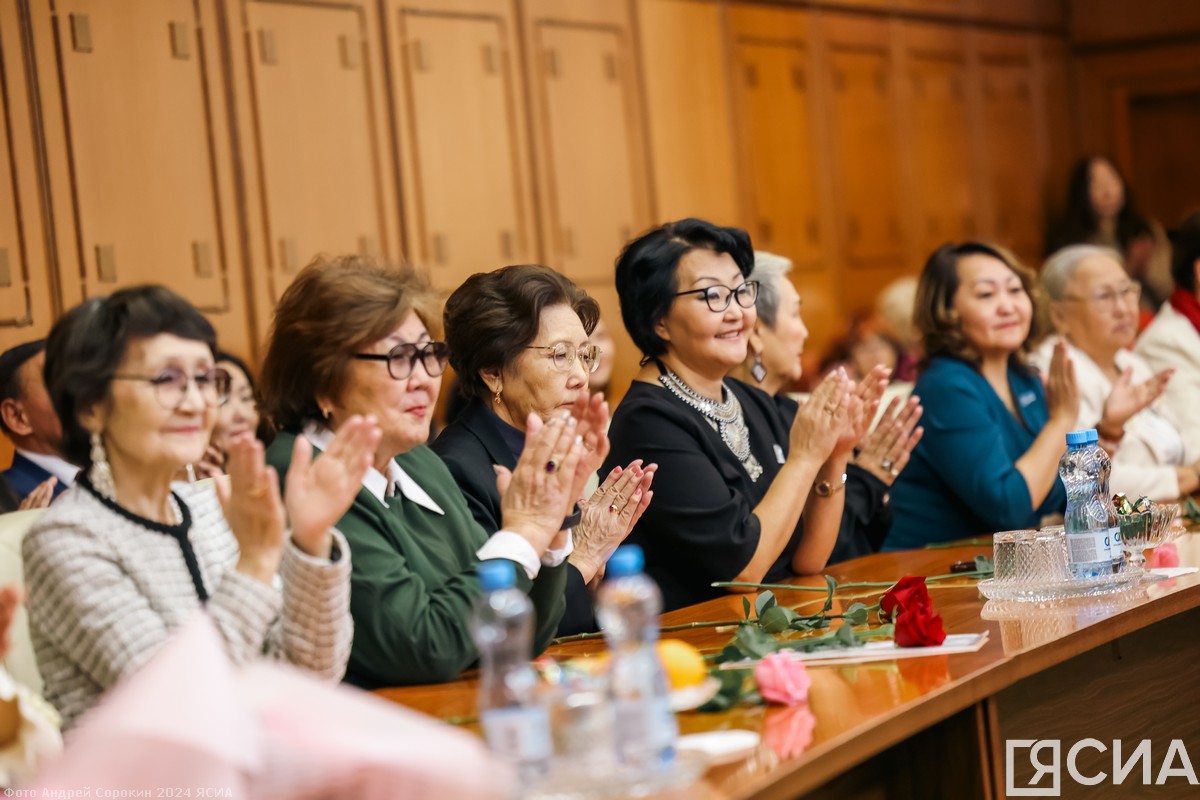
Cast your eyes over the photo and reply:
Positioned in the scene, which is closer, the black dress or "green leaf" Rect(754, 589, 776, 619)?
"green leaf" Rect(754, 589, 776, 619)

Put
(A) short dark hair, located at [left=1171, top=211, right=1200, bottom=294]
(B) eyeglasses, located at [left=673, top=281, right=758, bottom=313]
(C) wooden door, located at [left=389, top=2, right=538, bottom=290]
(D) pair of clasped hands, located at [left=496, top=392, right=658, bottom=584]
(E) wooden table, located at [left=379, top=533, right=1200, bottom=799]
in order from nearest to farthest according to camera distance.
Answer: (E) wooden table, located at [left=379, top=533, right=1200, bottom=799], (D) pair of clasped hands, located at [left=496, top=392, right=658, bottom=584], (B) eyeglasses, located at [left=673, top=281, right=758, bottom=313], (A) short dark hair, located at [left=1171, top=211, right=1200, bottom=294], (C) wooden door, located at [left=389, top=2, right=538, bottom=290]

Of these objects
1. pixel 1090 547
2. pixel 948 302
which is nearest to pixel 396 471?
pixel 1090 547

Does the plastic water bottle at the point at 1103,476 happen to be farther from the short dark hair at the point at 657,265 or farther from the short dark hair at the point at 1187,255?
the short dark hair at the point at 1187,255

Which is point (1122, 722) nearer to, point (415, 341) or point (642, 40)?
point (415, 341)

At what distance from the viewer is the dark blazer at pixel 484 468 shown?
2795 mm

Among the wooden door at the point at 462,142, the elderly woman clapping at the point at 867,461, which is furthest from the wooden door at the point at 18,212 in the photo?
the elderly woman clapping at the point at 867,461

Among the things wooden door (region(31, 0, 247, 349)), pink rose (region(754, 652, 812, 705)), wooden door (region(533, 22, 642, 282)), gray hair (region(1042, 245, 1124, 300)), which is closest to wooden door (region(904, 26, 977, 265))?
wooden door (region(533, 22, 642, 282))

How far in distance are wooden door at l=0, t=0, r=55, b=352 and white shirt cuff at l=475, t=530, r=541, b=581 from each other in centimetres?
285

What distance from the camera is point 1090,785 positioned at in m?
2.50

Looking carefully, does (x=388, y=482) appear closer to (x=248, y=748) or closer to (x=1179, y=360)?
(x=248, y=748)

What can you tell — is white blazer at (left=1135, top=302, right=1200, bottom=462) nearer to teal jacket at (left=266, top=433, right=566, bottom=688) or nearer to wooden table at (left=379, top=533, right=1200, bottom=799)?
wooden table at (left=379, top=533, right=1200, bottom=799)

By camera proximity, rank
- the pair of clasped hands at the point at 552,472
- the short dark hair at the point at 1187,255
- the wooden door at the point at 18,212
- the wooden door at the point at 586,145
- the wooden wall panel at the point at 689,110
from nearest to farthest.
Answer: the pair of clasped hands at the point at 552,472
the wooden door at the point at 18,212
the short dark hair at the point at 1187,255
the wooden door at the point at 586,145
the wooden wall panel at the point at 689,110

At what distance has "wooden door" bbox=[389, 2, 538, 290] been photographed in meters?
5.88

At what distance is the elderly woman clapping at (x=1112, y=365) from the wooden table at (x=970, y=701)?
110 cm
